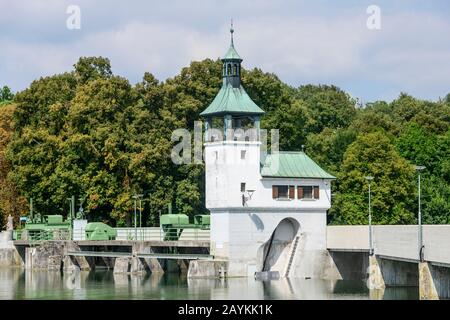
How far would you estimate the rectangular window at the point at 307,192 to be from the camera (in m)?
81.2

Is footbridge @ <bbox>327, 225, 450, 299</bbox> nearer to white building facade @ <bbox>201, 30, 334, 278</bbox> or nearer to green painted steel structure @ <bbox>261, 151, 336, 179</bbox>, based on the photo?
white building facade @ <bbox>201, 30, 334, 278</bbox>

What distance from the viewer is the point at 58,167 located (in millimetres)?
101000

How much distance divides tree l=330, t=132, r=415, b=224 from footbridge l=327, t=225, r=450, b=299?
379 inches

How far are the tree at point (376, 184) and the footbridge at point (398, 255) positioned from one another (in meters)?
9.63

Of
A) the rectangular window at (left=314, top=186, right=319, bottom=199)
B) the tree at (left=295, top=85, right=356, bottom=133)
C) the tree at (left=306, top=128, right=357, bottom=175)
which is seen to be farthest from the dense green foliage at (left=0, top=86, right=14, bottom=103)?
the rectangular window at (left=314, top=186, right=319, bottom=199)

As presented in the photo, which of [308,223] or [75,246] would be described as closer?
[308,223]

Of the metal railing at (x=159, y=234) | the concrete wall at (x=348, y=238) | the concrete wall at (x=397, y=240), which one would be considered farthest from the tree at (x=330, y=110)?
the concrete wall at (x=397, y=240)

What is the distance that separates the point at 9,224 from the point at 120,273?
76.7 ft

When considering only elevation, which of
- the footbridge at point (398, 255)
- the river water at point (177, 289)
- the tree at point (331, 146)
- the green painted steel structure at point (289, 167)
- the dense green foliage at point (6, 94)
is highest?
the dense green foliage at point (6, 94)

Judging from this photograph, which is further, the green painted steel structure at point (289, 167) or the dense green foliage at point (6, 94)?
the dense green foliage at point (6, 94)

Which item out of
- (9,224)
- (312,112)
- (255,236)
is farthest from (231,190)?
(312,112)

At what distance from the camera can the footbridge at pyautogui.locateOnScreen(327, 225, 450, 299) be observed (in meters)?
61.9

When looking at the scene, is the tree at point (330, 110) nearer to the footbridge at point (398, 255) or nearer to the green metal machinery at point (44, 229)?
the green metal machinery at point (44, 229)
